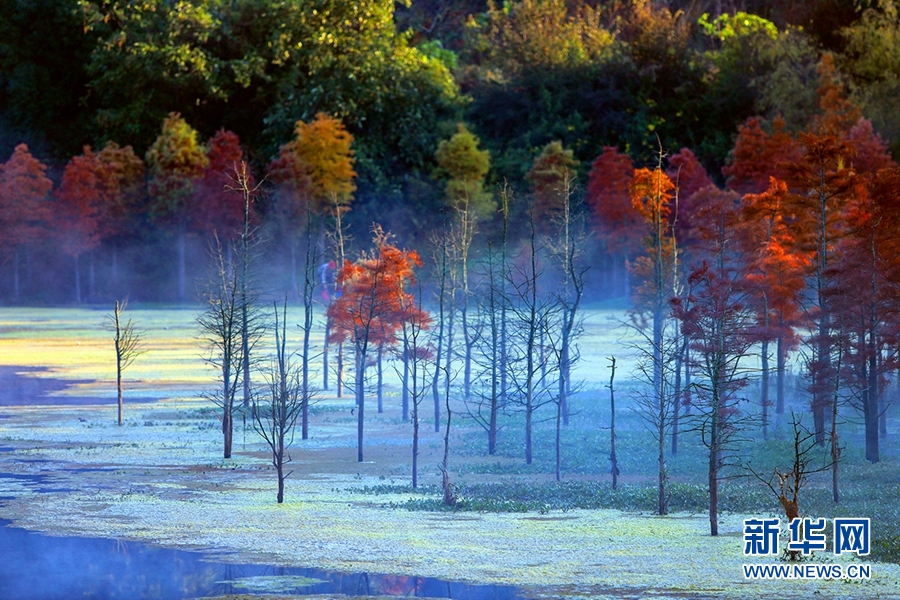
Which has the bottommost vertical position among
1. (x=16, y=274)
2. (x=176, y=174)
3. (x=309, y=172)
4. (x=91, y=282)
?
(x=91, y=282)

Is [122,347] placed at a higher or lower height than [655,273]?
lower

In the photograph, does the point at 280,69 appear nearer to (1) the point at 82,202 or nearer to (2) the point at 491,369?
(1) the point at 82,202

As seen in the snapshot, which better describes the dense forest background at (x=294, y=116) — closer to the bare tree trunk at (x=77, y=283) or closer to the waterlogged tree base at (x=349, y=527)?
the bare tree trunk at (x=77, y=283)

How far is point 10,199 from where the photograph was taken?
6184 centimetres

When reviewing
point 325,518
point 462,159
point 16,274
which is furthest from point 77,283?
point 325,518

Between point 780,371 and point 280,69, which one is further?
point 280,69

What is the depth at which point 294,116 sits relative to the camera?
6494 cm

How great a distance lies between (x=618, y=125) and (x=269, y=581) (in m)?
52.6

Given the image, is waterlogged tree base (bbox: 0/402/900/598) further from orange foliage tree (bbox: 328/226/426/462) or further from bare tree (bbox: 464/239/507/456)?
orange foliage tree (bbox: 328/226/426/462)

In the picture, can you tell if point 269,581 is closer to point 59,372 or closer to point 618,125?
point 59,372

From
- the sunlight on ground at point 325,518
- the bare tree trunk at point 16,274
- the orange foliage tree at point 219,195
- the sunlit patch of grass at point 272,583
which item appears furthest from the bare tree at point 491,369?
the bare tree trunk at point 16,274

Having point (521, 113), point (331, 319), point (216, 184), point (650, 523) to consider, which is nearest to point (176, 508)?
point (650, 523)

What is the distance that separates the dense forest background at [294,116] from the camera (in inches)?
2437

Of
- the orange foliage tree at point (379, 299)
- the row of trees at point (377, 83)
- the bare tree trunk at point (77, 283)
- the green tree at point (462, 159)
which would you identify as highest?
the row of trees at point (377, 83)
